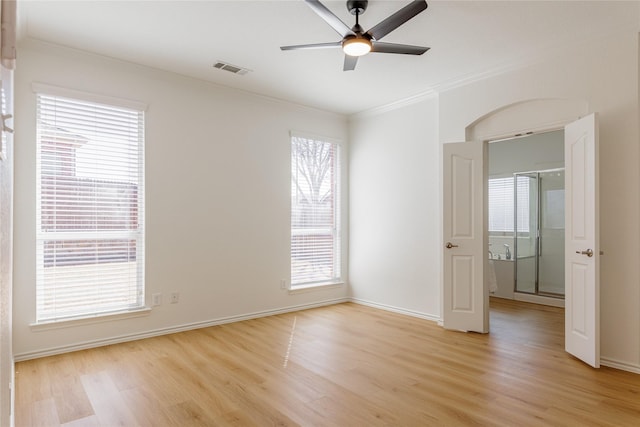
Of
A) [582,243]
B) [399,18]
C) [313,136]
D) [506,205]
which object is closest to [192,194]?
[313,136]

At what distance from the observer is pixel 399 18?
269 centimetres

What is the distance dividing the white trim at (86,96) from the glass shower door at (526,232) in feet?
20.1

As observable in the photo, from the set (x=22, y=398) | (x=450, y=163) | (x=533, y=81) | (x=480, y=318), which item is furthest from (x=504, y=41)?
(x=22, y=398)

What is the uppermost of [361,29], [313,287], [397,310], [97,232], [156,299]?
[361,29]

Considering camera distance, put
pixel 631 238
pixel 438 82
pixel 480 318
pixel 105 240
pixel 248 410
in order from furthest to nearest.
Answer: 1. pixel 438 82
2. pixel 480 318
3. pixel 105 240
4. pixel 631 238
5. pixel 248 410

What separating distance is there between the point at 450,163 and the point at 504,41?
4.60ft

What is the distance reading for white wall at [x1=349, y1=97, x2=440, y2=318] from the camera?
4996 mm

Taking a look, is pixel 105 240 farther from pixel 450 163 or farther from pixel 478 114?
pixel 478 114

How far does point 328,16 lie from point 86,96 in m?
2.66

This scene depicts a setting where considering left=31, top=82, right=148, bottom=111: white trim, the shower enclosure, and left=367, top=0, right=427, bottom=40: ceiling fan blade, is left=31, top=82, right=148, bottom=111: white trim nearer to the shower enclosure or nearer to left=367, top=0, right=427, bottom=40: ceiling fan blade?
left=367, top=0, right=427, bottom=40: ceiling fan blade

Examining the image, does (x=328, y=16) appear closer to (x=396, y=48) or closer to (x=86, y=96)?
(x=396, y=48)

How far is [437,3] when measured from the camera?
2979mm

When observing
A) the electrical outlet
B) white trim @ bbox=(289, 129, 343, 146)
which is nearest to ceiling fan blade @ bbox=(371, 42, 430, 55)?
white trim @ bbox=(289, 129, 343, 146)

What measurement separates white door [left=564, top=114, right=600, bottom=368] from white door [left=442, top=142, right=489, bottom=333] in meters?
0.87
